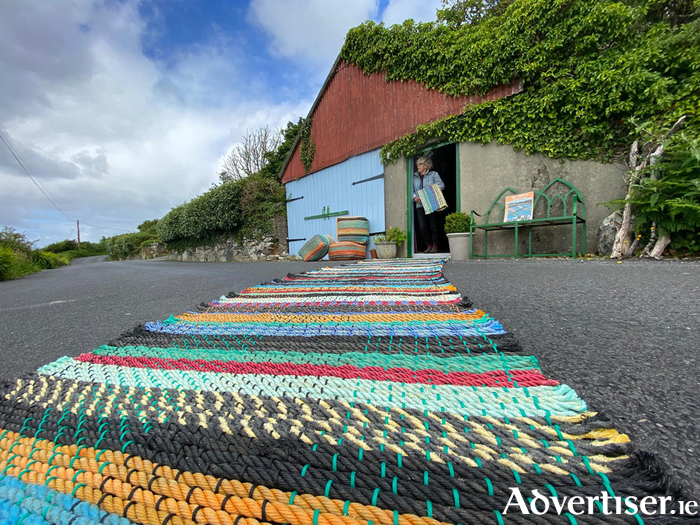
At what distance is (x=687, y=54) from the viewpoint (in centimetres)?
274

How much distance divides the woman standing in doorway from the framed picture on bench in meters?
1.13

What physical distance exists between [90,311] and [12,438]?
3.77ft

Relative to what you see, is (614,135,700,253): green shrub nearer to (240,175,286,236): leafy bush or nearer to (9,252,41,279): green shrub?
(240,175,286,236): leafy bush

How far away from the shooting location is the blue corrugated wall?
4891mm

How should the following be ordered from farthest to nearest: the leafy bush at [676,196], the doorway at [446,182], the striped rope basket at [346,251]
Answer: the doorway at [446,182] → the striped rope basket at [346,251] → the leafy bush at [676,196]

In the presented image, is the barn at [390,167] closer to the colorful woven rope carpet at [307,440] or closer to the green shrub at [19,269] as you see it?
A: the colorful woven rope carpet at [307,440]

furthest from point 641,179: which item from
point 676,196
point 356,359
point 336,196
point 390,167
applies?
point 336,196

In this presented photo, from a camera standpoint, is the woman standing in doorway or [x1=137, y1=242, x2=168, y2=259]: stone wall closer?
the woman standing in doorway

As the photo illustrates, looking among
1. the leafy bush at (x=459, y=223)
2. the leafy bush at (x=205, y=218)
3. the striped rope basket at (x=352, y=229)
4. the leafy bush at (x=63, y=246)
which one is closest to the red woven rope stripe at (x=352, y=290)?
the leafy bush at (x=459, y=223)

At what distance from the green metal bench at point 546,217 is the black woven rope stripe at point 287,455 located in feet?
11.0

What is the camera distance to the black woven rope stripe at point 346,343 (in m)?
0.63

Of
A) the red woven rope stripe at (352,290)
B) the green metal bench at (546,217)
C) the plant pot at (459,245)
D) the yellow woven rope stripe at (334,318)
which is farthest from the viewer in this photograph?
the plant pot at (459,245)

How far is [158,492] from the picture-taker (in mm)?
323

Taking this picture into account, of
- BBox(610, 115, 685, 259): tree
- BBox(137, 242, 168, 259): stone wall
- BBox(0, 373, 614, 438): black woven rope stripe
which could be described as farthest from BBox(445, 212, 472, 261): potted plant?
BBox(137, 242, 168, 259): stone wall
